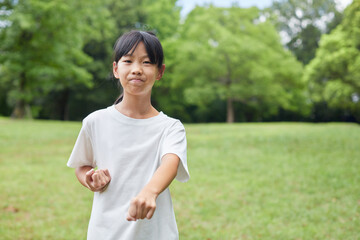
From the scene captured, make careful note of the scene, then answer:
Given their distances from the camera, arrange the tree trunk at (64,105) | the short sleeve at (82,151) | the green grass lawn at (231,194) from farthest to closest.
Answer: the tree trunk at (64,105) → the green grass lawn at (231,194) → the short sleeve at (82,151)

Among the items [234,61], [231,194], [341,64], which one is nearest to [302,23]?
[234,61]

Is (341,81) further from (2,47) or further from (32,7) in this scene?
(2,47)

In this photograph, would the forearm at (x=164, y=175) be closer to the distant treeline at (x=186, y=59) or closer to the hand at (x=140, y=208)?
the hand at (x=140, y=208)

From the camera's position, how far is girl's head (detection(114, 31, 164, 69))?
150cm

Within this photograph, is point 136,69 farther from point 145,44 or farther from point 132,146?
point 132,146

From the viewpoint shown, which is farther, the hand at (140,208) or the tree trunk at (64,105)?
the tree trunk at (64,105)

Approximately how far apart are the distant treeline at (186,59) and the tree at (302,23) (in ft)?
0.32

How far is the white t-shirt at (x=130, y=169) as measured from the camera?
1.47 meters

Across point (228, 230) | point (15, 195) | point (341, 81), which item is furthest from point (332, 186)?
point (341, 81)

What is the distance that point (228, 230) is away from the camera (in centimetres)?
441

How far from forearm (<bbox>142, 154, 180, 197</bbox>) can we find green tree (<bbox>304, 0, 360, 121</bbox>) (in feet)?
37.3

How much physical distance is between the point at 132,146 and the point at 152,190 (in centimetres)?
32

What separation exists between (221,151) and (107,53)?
68.6 feet

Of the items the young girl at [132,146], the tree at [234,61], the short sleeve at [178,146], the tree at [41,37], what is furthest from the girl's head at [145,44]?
the tree at [234,61]
